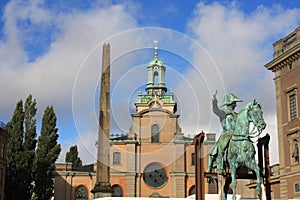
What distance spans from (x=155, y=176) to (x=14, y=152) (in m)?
19.7

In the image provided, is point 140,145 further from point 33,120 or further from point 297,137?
point 297,137

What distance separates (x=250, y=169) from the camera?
16.7 meters

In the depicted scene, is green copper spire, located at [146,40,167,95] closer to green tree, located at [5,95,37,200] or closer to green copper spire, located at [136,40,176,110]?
green copper spire, located at [136,40,176,110]

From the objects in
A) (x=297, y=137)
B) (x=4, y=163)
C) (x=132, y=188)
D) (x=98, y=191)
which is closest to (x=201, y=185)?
(x=98, y=191)

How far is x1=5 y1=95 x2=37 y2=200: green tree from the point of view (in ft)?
153

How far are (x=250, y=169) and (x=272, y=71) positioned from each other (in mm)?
26694

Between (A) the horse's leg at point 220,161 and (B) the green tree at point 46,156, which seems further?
(B) the green tree at point 46,156

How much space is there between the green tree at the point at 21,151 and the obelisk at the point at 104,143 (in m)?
19.8

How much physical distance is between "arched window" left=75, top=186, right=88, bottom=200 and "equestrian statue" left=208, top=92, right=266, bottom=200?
44483 mm

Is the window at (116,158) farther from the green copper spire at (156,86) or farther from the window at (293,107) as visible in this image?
the window at (293,107)

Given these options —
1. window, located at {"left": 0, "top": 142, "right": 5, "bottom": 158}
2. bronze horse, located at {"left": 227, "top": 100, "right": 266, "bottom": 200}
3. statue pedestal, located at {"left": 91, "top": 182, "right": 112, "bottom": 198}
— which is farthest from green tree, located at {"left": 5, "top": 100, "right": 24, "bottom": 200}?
bronze horse, located at {"left": 227, "top": 100, "right": 266, "bottom": 200}

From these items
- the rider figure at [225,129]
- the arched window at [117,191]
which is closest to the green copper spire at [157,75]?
the arched window at [117,191]

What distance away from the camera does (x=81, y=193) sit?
59.8m

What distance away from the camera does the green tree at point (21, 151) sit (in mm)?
46750
